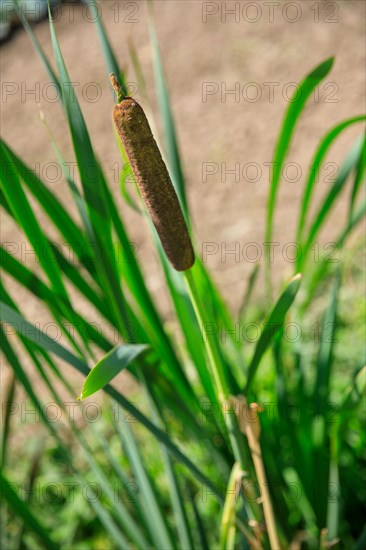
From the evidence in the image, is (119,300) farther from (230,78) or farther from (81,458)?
(230,78)

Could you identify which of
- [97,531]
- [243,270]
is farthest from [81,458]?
[243,270]

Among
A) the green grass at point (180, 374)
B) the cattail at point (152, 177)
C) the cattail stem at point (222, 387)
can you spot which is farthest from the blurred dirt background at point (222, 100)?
the cattail at point (152, 177)

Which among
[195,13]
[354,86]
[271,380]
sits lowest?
[271,380]

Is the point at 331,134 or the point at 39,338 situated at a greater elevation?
the point at 331,134

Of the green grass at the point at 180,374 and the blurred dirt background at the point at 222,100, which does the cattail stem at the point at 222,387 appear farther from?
the blurred dirt background at the point at 222,100

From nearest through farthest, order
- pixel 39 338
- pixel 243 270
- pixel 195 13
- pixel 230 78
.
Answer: pixel 39 338 → pixel 243 270 → pixel 230 78 → pixel 195 13

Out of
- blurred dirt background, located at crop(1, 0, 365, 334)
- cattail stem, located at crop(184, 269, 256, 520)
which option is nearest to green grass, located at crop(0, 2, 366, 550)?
cattail stem, located at crop(184, 269, 256, 520)
